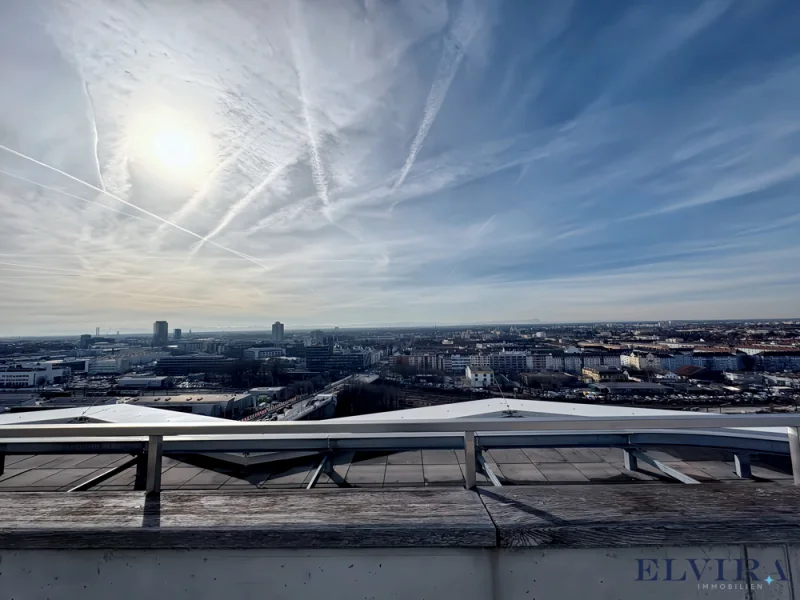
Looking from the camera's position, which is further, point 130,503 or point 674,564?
point 130,503

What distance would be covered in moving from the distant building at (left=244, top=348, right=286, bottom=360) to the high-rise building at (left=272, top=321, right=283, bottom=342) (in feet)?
4.47

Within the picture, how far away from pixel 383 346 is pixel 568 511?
7.49 meters

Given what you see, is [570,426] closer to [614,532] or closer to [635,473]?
[614,532]

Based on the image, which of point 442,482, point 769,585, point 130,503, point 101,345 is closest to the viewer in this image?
point 769,585

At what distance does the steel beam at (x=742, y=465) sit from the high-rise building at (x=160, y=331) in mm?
10705

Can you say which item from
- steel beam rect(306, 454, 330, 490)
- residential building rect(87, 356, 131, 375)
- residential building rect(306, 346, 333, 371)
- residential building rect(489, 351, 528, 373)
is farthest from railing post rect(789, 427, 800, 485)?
residential building rect(87, 356, 131, 375)

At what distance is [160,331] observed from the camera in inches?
367

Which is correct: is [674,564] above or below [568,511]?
below

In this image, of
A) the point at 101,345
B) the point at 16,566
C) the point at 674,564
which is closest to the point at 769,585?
the point at 674,564

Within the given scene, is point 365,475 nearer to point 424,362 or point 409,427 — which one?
point 409,427

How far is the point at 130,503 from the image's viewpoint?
5.26ft

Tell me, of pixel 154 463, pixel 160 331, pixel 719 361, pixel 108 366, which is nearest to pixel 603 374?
pixel 719 361

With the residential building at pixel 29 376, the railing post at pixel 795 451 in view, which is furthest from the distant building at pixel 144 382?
the railing post at pixel 795 451

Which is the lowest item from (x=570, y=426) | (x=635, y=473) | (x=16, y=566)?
(x=635, y=473)
